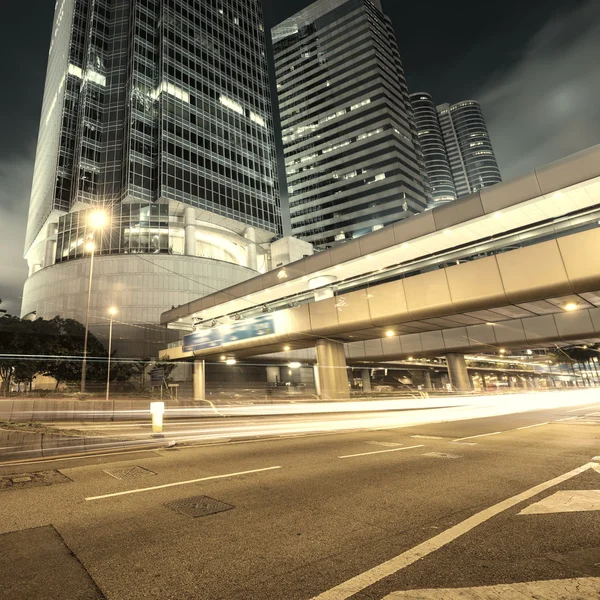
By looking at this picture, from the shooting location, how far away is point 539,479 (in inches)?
248

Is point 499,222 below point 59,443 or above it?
above

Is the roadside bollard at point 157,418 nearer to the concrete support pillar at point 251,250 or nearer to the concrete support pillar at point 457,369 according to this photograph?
the concrete support pillar at point 457,369

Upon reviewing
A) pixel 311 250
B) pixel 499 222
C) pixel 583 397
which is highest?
pixel 311 250

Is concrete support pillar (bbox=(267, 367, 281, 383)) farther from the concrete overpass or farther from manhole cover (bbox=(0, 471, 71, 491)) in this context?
manhole cover (bbox=(0, 471, 71, 491))

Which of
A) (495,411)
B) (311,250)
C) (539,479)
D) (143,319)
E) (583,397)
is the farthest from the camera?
(311,250)

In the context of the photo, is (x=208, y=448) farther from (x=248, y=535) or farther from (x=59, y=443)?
(x=248, y=535)

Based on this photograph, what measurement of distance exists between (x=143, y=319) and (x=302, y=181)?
319 ft

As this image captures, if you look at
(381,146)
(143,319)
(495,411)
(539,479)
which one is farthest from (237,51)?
(539,479)

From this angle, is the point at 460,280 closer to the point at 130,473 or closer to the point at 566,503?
the point at 566,503

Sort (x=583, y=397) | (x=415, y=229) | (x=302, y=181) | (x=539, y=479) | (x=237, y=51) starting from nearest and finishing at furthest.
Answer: (x=539, y=479) < (x=415, y=229) < (x=583, y=397) < (x=237, y=51) < (x=302, y=181)

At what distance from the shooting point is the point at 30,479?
21.3ft

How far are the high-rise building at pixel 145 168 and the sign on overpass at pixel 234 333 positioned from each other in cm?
2814

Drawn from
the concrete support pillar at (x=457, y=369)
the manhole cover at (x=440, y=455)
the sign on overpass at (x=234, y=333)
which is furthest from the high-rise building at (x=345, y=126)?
the manhole cover at (x=440, y=455)

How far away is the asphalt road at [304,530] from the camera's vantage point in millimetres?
2861
